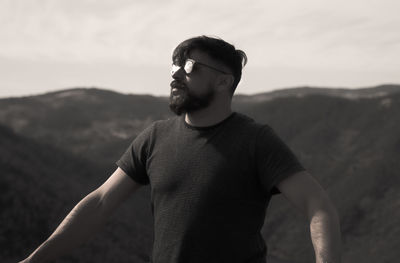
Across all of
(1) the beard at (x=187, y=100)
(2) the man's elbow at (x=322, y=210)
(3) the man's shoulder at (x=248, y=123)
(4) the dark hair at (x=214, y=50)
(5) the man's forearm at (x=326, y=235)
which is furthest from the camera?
(4) the dark hair at (x=214, y=50)

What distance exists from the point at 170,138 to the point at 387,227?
90.7 feet

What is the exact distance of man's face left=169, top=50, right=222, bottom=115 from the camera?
3859 mm

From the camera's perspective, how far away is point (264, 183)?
359 centimetres

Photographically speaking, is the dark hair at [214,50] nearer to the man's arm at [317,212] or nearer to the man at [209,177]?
the man at [209,177]

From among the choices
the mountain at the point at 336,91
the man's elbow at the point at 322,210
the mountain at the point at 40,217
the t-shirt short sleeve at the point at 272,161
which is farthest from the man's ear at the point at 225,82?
the mountain at the point at 336,91

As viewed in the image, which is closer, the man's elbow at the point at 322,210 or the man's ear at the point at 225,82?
the man's elbow at the point at 322,210

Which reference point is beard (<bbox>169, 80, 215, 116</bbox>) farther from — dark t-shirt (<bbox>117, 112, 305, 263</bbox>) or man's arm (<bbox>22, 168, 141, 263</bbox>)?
man's arm (<bbox>22, 168, 141, 263</bbox>)

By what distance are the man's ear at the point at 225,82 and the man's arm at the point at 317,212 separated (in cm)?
74

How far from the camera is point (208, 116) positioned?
12.7ft

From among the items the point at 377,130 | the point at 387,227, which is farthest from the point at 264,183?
the point at 377,130

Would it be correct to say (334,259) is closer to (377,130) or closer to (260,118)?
(377,130)

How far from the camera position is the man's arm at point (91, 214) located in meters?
4.00

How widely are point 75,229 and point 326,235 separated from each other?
156cm

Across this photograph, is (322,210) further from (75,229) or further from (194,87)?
(75,229)
